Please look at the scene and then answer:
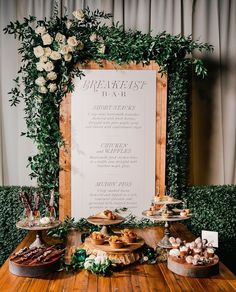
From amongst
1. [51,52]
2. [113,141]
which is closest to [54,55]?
[51,52]

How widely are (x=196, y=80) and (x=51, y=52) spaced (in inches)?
61.5

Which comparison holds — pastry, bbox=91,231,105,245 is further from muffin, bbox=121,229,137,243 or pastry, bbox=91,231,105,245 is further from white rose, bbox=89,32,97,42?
white rose, bbox=89,32,97,42

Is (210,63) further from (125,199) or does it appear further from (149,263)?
(149,263)

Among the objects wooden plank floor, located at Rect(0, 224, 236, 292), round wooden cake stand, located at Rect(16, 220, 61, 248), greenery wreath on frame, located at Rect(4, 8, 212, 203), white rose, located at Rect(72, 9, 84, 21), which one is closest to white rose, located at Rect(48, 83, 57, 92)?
greenery wreath on frame, located at Rect(4, 8, 212, 203)

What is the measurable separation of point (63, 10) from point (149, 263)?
2823 mm

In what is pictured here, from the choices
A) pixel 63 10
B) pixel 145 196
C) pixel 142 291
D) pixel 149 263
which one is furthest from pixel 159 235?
pixel 63 10

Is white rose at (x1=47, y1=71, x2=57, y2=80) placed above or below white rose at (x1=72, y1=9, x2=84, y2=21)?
below

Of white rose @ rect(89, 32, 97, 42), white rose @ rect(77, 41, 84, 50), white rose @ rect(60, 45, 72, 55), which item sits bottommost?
white rose @ rect(60, 45, 72, 55)

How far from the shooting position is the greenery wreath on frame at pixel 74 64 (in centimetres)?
402

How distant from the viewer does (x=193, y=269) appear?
8.60 ft

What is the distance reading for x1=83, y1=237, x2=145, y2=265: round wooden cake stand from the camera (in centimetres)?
288

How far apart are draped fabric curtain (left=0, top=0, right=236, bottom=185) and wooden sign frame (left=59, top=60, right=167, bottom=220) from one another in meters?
0.59

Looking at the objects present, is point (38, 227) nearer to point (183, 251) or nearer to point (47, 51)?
point (183, 251)

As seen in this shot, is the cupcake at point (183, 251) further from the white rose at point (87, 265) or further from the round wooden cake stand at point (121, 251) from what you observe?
the white rose at point (87, 265)
